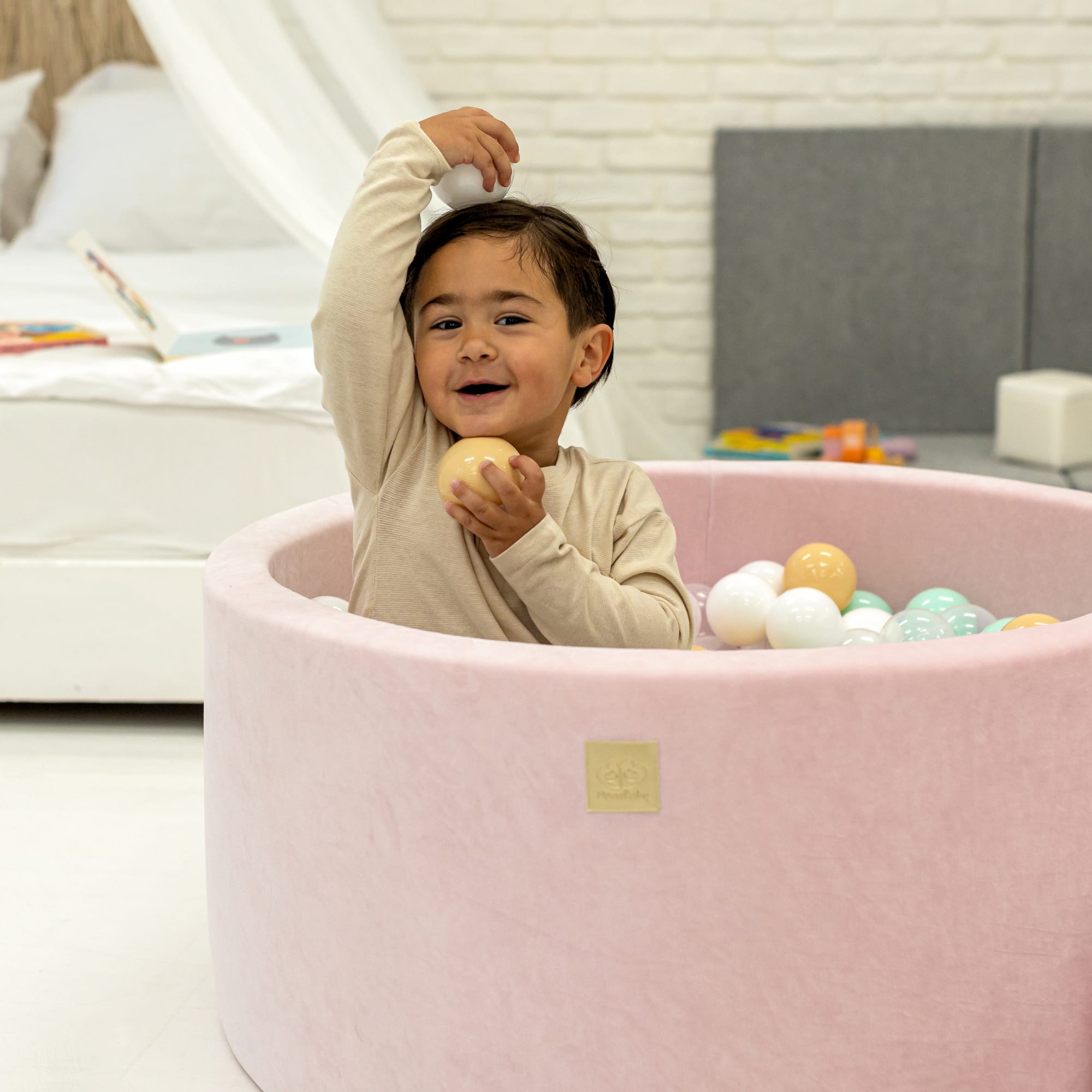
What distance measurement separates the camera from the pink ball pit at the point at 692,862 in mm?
863

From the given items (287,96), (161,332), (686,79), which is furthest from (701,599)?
(686,79)

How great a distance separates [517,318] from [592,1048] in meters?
0.57

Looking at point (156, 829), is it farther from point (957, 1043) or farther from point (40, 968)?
point (957, 1043)

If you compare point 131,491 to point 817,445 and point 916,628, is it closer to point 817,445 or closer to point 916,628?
point 916,628

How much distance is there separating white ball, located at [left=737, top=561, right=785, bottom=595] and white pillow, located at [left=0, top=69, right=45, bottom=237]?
2.03m

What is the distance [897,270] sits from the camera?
3002 mm

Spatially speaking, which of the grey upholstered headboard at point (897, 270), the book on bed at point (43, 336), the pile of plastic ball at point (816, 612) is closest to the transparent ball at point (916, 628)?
the pile of plastic ball at point (816, 612)

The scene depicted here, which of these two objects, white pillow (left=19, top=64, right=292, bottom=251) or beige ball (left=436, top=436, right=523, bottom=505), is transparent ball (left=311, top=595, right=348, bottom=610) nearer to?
beige ball (left=436, top=436, right=523, bottom=505)

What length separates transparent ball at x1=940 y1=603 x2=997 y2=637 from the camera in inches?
55.9

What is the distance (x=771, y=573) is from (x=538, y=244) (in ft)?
2.01

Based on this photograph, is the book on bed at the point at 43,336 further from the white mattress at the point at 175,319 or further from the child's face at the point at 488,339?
the child's face at the point at 488,339

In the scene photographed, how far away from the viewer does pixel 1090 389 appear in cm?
250

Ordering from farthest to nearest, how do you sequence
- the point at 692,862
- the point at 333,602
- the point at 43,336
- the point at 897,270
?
the point at 897,270
the point at 43,336
the point at 333,602
the point at 692,862

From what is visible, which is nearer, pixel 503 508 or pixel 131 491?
pixel 503 508
